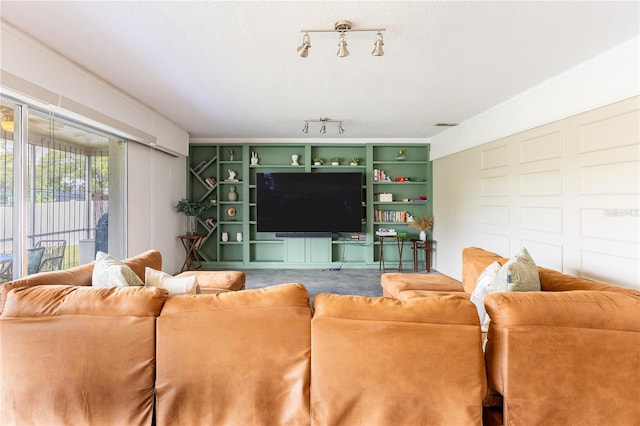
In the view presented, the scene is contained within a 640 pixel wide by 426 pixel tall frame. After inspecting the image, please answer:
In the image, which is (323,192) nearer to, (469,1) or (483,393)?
(469,1)

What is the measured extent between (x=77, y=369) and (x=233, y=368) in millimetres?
684

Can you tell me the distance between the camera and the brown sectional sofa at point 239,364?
3.88 ft

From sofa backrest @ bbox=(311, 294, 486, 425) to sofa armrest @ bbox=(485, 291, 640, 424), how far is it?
0.43 feet

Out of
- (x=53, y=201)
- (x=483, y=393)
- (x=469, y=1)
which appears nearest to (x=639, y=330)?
(x=483, y=393)

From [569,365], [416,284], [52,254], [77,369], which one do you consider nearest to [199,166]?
[52,254]

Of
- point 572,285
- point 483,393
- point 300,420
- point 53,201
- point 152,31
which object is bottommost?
point 300,420

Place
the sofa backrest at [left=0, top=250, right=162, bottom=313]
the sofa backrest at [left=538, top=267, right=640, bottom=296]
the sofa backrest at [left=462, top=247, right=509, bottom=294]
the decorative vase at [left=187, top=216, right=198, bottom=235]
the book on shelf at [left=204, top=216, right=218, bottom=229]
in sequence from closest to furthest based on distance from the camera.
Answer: the sofa backrest at [left=0, top=250, right=162, bottom=313] < the sofa backrest at [left=538, top=267, right=640, bottom=296] < the sofa backrest at [left=462, top=247, right=509, bottom=294] < the decorative vase at [left=187, top=216, right=198, bottom=235] < the book on shelf at [left=204, top=216, right=218, bottom=229]

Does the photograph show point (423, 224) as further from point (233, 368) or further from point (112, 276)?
point (112, 276)

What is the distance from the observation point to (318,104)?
352cm

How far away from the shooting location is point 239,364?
123cm

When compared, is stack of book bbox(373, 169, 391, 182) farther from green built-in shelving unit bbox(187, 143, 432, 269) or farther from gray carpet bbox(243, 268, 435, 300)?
gray carpet bbox(243, 268, 435, 300)

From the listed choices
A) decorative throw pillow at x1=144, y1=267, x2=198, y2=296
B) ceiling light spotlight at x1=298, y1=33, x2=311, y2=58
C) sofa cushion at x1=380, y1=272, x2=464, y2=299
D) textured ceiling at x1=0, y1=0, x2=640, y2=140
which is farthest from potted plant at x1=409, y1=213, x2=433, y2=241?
decorative throw pillow at x1=144, y1=267, x2=198, y2=296

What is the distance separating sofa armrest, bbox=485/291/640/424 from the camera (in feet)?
3.86

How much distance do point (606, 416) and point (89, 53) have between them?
155 inches
